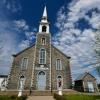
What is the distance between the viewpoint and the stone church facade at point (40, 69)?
30844mm

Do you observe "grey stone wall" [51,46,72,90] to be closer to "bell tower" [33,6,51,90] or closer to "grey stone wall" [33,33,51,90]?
"bell tower" [33,6,51,90]

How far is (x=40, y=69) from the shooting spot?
32312 mm

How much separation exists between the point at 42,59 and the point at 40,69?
2.54m

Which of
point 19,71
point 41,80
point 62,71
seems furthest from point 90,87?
point 19,71

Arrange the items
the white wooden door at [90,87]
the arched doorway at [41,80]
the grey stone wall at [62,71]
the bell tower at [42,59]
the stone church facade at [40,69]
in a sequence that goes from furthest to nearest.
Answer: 1. the white wooden door at [90,87]
2. the grey stone wall at [62,71]
3. the bell tower at [42,59]
4. the arched doorway at [41,80]
5. the stone church facade at [40,69]

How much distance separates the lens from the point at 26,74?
104 ft

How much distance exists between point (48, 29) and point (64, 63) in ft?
33.2

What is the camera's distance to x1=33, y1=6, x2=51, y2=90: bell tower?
31.3 m

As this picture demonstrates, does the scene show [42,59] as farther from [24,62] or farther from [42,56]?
[24,62]

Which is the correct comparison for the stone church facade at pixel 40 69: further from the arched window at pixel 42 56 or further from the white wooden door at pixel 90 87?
the white wooden door at pixel 90 87

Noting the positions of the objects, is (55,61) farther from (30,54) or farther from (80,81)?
(80,81)

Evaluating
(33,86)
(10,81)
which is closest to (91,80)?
(33,86)

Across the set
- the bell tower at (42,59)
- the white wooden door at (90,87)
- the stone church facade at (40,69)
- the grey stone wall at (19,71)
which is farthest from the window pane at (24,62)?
the white wooden door at (90,87)

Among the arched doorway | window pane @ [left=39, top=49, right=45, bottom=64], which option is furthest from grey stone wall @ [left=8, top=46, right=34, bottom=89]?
window pane @ [left=39, top=49, right=45, bottom=64]
